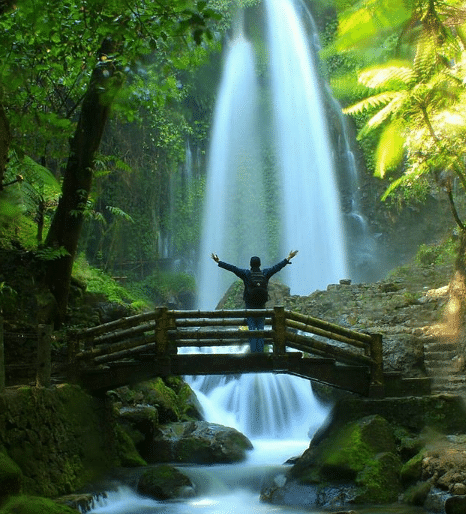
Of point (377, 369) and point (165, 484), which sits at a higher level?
point (377, 369)

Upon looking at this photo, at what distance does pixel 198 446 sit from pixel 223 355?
8.61 feet

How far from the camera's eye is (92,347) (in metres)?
10.6

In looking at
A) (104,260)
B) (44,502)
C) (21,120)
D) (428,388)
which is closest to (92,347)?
(44,502)

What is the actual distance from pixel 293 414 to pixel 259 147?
843 inches

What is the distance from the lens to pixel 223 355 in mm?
10406

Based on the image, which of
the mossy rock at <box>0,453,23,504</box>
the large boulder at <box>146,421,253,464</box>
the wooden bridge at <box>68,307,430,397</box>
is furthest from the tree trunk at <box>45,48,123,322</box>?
the mossy rock at <box>0,453,23,504</box>

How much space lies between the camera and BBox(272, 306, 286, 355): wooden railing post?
10.3 meters

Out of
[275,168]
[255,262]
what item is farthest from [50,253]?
[275,168]

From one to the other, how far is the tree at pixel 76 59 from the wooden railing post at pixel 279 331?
12.9 ft

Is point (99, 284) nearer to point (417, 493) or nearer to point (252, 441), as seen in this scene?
point (252, 441)

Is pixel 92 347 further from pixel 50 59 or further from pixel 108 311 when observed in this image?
pixel 50 59

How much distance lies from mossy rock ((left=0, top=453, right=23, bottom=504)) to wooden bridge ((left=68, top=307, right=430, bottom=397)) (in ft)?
10.6

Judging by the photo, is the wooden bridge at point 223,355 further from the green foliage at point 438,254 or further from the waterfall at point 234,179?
the waterfall at point 234,179

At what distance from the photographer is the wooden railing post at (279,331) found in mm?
10281
